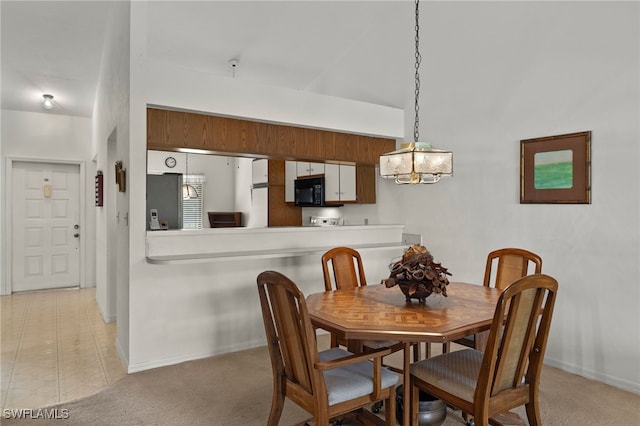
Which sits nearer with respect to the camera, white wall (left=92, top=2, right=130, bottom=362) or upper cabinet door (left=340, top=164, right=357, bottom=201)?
white wall (left=92, top=2, right=130, bottom=362)

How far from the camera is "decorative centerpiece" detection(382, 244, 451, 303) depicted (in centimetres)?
233

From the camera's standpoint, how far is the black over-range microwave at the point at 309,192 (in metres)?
5.85

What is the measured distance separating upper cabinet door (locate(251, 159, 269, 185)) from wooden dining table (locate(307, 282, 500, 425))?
4070 millimetres

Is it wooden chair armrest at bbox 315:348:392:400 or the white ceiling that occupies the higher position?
the white ceiling

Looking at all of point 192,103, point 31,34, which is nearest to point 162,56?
point 31,34

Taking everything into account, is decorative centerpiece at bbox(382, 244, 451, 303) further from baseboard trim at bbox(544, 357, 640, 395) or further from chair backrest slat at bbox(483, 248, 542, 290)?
baseboard trim at bbox(544, 357, 640, 395)

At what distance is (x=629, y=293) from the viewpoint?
9.69 ft

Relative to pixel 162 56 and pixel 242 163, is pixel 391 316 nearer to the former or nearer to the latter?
pixel 162 56

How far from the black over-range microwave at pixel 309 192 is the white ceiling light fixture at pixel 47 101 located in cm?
359

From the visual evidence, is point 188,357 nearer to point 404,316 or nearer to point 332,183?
point 404,316

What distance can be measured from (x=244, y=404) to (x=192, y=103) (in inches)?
90.6

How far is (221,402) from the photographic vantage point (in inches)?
107

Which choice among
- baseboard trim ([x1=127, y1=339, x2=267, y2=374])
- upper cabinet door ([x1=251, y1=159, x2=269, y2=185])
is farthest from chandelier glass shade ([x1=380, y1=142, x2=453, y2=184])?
upper cabinet door ([x1=251, y1=159, x2=269, y2=185])

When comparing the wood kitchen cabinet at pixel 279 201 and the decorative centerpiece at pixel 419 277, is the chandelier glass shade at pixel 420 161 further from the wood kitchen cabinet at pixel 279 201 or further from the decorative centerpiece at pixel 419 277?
the wood kitchen cabinet at pixel 279 201
